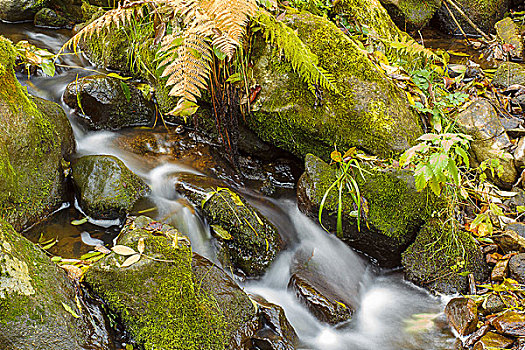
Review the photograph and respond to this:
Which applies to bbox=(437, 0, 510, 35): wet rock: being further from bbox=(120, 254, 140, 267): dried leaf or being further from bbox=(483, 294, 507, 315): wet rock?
bbox=(120, 254, 140, 267): dried leaf

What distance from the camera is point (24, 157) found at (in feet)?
11.5

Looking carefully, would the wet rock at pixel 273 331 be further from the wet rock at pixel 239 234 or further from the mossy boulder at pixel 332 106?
the mossy boulder at pixel 332 106

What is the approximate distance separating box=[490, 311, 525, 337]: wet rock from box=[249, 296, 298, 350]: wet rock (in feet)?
4.79

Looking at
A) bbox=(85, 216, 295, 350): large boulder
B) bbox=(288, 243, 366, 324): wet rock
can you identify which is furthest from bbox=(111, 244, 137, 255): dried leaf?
bbox=(288, 243, 366, 324): wet rock

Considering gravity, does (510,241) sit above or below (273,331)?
above

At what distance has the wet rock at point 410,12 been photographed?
7.30 m

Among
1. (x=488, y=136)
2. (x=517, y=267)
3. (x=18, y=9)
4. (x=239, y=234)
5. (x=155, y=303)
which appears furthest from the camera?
(x=18, y=9)

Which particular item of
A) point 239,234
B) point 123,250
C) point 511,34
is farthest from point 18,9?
point 511,34

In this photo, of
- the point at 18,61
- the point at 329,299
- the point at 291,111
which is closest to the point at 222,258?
the point at 329,299

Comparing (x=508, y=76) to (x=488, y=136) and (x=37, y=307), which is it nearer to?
(x=488, y=136)

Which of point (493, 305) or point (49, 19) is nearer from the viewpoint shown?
point (493, 305)

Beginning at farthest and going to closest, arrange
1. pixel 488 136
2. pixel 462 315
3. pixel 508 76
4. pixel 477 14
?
pixel 477 14, pixel 508 76, pixel 488 136, pixel 462 315

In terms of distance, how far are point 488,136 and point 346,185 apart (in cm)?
191

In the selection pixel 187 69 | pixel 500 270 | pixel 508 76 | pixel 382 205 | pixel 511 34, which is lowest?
pixel 500 270
